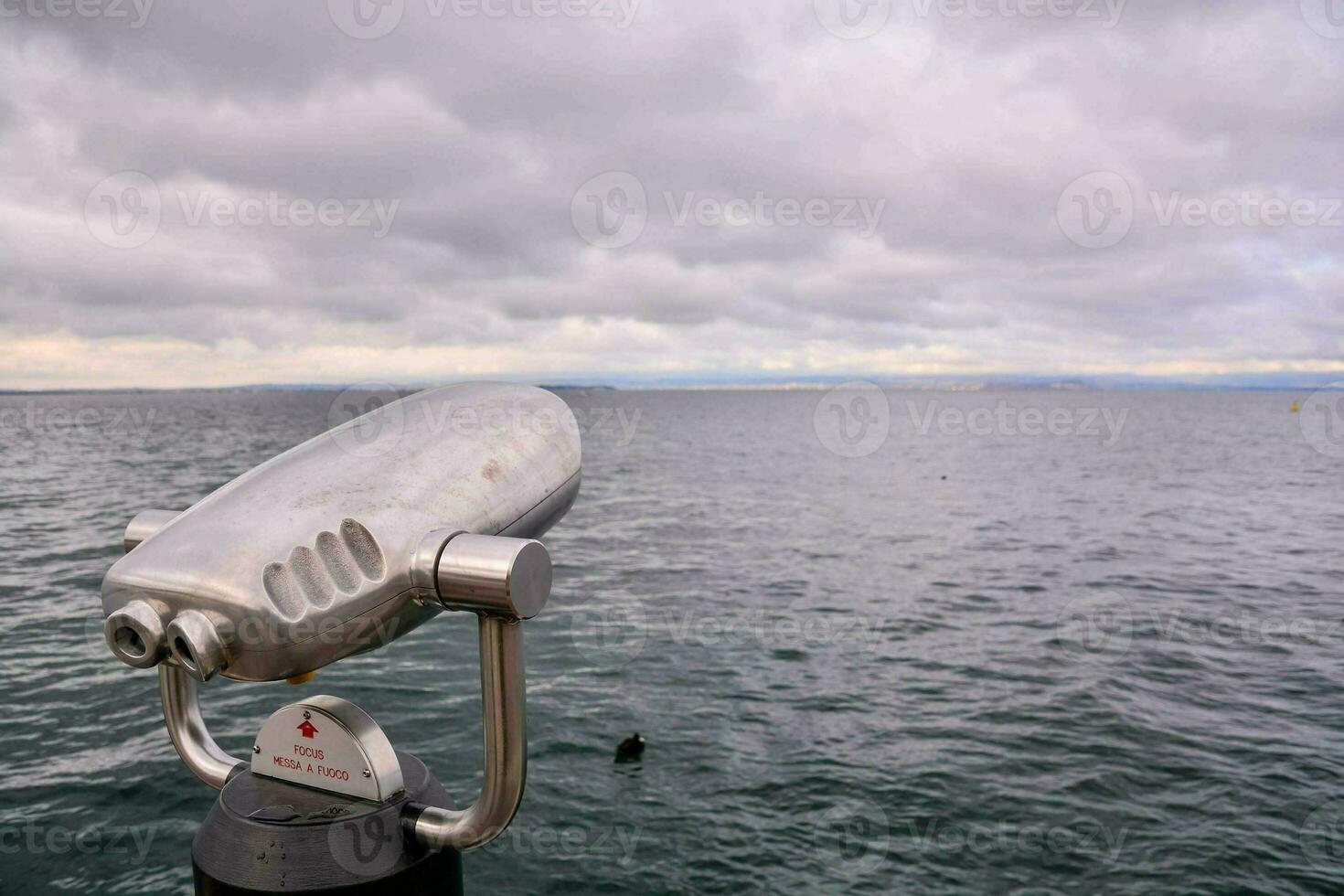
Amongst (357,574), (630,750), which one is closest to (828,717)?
(630,750)

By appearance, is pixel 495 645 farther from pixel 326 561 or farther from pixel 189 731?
pixel 189 731

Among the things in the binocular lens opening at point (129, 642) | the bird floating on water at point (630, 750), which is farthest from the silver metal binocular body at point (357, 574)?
the bird floating on water at point (630, 750)

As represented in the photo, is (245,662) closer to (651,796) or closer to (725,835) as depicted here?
(725,835)

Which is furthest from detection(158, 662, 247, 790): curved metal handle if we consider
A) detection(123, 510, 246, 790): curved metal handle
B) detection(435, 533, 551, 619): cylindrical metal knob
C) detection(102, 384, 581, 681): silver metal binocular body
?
detection(435, 533, 551, 619): cylindrical metal knob

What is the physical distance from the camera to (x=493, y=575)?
1.71 meters

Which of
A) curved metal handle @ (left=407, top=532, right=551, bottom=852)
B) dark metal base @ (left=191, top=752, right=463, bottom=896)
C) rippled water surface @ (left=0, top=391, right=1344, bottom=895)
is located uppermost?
curved metal handle @ (left=407, top=532, right=551, bottom=852)

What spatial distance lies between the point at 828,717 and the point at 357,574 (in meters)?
14.5

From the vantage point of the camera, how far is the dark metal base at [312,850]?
1.75m

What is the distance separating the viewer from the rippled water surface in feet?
36.2

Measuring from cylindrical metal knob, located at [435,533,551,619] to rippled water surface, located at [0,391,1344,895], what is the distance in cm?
977

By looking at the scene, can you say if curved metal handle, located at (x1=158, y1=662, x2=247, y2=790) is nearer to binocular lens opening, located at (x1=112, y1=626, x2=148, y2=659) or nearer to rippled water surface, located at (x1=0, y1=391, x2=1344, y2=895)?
binocular lens opening, located at (x1=112, y1=626, x2=148, y2=659)

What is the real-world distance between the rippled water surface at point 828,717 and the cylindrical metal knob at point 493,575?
32.1ft

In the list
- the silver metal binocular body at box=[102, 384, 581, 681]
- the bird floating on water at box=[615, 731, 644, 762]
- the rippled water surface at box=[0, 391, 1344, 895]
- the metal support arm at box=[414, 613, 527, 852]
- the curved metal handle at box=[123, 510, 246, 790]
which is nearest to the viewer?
the silver metal binocular body at box=[102, 384, 581, 681]

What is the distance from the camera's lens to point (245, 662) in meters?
1.71
